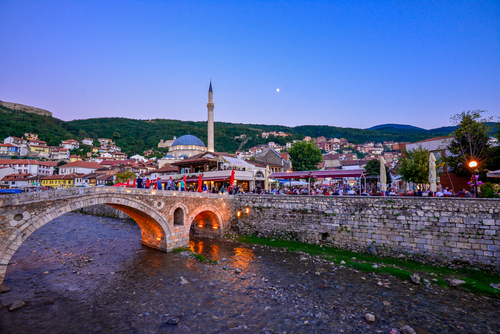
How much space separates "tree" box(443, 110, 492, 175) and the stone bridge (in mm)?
18901

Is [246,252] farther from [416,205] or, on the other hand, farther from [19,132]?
[19,132]

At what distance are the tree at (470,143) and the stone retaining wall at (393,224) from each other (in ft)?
25.0

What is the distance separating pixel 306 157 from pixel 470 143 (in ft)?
95.8

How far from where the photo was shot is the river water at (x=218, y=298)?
7578mm

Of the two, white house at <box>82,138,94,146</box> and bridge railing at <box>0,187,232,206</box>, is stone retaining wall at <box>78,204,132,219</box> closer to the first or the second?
bridge railing at <box>0,187,232,206</box>

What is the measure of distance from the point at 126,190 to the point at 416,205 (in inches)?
648

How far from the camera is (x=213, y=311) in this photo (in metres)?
8.45

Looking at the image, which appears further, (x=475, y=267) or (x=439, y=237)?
(x=439, y=237)

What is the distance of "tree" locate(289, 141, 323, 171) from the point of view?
149 feet

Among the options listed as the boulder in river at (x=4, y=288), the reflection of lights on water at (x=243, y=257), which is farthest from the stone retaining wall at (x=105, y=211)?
the boulder in river at (x=4, y=288)

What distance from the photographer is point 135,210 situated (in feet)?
45.6

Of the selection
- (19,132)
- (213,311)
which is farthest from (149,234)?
(19,132)

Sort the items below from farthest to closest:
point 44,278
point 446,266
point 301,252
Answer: point 301,252 → point 446,266 → point 44,278

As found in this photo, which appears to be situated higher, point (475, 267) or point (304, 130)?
point (304, 130)
